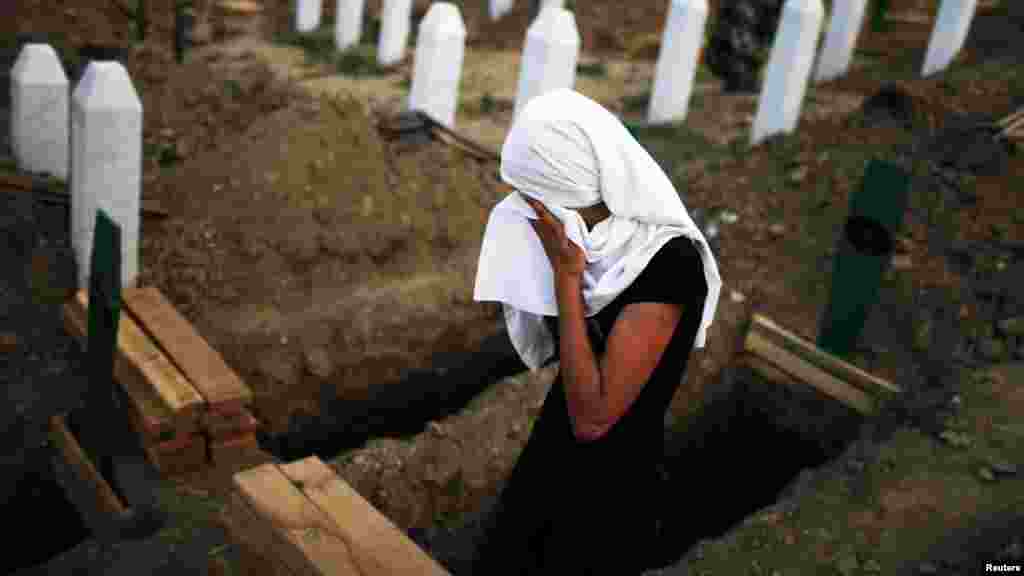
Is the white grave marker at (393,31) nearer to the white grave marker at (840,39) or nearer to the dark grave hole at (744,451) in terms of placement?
the white grave marker at (840,39)

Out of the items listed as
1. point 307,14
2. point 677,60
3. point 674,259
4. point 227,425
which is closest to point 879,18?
point 677,60

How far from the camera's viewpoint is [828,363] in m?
5.54

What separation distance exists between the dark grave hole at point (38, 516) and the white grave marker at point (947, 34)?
9.12 metres

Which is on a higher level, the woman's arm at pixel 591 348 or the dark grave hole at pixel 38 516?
the woman's arm at pixel 591 348

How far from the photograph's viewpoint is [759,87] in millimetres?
11688

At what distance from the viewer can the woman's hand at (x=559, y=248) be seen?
2.34m

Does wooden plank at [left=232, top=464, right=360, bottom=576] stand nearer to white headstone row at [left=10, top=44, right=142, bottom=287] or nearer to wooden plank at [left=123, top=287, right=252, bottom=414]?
wooden plank at [left=123, top=287, right=252, bottom=414]

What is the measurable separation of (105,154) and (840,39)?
8558 millimetres

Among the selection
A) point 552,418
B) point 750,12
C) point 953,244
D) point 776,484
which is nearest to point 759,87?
point 750,12

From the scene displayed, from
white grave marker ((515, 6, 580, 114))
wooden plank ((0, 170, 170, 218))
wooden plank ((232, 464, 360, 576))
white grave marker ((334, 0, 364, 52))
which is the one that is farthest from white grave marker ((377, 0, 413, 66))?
wooden plank ((232, 464, 360, 576))

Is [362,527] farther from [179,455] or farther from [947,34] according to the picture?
[947,34]

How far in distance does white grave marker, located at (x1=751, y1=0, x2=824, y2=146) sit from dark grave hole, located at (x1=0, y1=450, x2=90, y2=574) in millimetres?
6728

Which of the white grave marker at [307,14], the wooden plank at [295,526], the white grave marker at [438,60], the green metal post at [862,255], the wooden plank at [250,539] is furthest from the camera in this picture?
the white grave marker at [307,14]

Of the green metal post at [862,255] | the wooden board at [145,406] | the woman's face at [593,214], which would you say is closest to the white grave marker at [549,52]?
the green metal post at [862,255]
